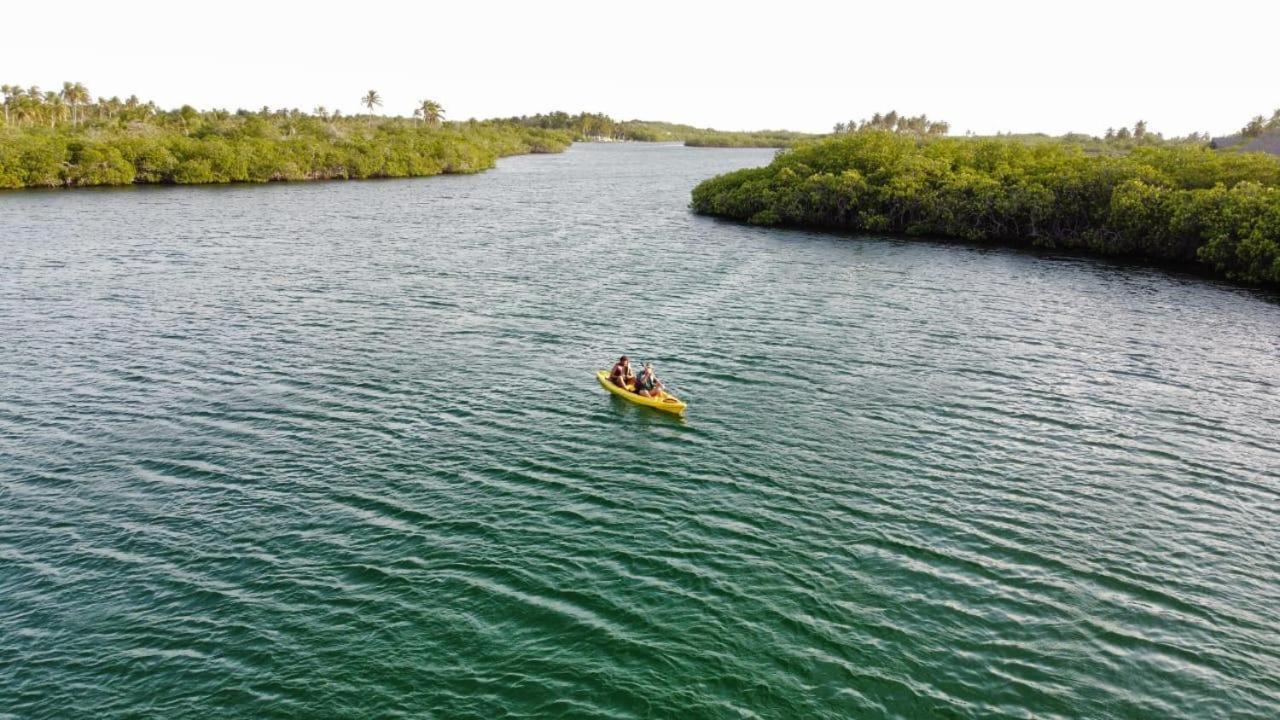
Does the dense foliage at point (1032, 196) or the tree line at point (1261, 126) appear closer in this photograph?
the dense foliage at point (1032, 196)

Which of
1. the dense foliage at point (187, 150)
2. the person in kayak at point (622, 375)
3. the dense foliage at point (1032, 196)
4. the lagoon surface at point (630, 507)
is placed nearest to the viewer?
the lagoon surface at point (630, 507)

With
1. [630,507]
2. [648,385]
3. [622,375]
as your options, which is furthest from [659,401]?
[630,507]

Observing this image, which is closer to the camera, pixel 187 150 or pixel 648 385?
pixel 648 385

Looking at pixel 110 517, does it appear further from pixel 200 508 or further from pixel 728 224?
pixel 728 224

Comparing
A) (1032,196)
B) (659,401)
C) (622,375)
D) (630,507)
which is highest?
(1032,196)

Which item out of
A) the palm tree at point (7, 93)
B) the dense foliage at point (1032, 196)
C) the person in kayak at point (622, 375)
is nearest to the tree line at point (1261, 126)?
the dense foliage at point (1032, 196)

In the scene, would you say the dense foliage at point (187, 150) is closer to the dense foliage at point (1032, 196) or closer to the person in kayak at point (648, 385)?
the dense foliage at point (1032, 196)

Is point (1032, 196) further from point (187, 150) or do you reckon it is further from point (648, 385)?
point (187, 150)
